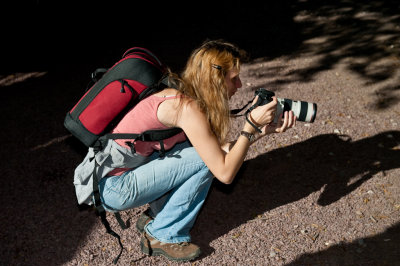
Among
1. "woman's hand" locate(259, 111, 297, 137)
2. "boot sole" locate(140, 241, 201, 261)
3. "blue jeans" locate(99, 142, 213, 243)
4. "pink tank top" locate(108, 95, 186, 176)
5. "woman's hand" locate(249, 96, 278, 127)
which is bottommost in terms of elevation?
"boot sole" locate(140, 241, 201, 261)

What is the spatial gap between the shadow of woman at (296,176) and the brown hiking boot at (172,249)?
0.14m

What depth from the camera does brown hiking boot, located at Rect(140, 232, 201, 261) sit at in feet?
10.2

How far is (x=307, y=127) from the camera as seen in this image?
4.32m

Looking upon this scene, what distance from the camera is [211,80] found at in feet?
8.52

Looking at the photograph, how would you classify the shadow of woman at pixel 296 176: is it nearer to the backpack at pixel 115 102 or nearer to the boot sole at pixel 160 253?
the boot sole at pixel 160 253

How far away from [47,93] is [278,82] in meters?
2.66

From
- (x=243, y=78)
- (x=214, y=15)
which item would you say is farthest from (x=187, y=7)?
(x=243, y=78)

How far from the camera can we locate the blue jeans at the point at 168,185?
112 inches

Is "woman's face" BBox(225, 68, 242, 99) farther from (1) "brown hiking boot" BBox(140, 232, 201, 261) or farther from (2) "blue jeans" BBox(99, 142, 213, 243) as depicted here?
(1) "brown hiking boot" BBox(140, 232, 201, 261)

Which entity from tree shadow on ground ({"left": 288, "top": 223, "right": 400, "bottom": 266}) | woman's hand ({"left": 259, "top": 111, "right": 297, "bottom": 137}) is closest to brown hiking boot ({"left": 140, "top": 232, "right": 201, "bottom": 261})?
tree shadow on ground ({"left": 288, "top": 223, "right": 400, "bottom": 266})

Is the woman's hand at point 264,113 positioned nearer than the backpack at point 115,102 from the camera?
No

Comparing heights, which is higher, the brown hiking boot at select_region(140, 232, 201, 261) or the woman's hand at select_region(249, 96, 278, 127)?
the woman's hand at select_region(249, 96, 278, 127)

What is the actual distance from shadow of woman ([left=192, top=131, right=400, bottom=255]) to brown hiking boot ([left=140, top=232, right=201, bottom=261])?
0.14 m

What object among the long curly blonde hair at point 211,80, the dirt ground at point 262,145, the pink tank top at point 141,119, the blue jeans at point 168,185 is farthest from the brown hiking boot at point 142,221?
the long curly blonde hair at point 211,80
